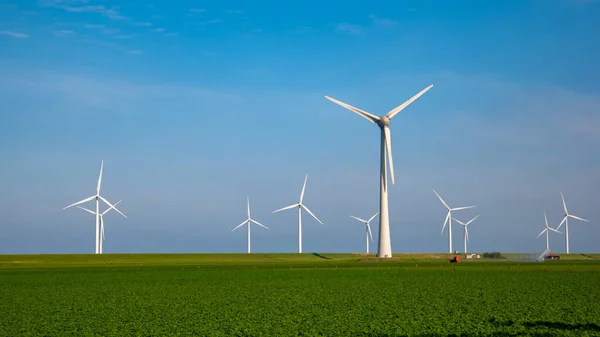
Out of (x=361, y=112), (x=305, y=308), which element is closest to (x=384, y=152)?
(x=361, y=112)

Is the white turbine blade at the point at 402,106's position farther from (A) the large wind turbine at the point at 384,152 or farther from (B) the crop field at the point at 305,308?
(B) the crop field at the point at 305,308

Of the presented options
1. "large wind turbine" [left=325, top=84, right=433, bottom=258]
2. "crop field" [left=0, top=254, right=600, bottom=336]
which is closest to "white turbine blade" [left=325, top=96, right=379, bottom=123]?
"large wind turbine" [left=325, top=84, right=433, bottom=258]

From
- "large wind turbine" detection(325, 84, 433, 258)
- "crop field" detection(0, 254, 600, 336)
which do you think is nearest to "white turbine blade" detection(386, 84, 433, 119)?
"large wind turbine" detection(325, 84, 433, 258)

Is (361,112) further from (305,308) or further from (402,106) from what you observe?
(305,308)

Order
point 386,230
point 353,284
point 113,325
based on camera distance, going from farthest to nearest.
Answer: point 386,230, point 353,284, point 113,325

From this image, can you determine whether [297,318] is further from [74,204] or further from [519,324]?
[74,204]

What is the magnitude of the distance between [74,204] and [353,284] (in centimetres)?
9128

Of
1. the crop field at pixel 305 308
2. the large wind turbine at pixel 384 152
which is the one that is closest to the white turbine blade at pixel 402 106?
the large wind turbine at pixel 384 152

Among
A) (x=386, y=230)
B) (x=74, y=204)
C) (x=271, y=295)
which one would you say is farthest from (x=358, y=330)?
(x=74, y=204)

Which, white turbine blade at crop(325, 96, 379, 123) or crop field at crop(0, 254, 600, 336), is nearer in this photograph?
crop field at crop(0, 254, 600, 336)

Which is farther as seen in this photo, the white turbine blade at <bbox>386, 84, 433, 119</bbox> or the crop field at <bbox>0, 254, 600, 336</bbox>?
the white turbine blade at <bbox>386, 84, 433, 119</bbox>

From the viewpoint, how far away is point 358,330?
36.1 m

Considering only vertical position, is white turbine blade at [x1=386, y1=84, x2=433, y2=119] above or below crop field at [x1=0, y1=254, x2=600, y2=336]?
above

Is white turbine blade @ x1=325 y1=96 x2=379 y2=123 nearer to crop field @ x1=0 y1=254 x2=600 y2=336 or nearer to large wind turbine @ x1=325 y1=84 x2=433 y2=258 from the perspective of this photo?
large wind turbine @ x1=325 y1=84 x2=433 y2=258
